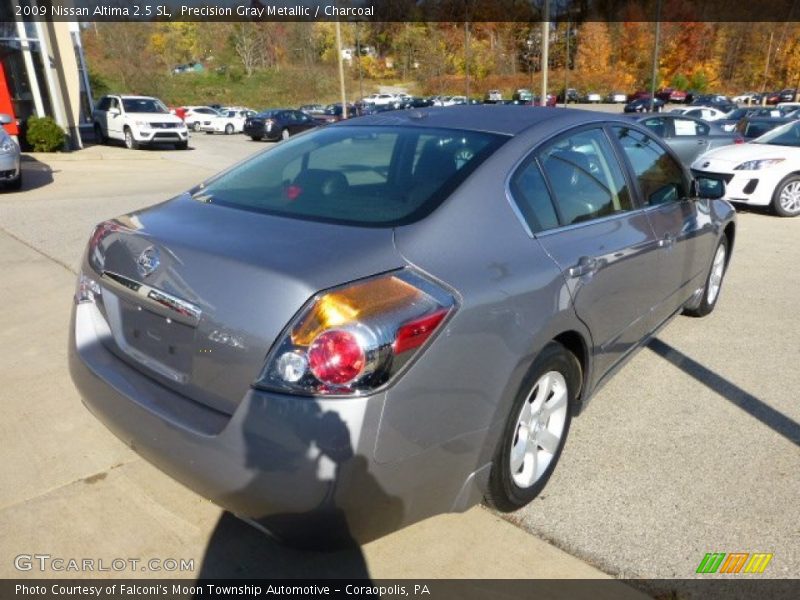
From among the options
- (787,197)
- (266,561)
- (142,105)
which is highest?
(142,105)

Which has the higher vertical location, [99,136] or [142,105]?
[142,105]

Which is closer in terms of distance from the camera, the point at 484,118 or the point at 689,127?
the point at 484,118

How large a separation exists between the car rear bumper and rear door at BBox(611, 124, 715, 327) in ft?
6.62

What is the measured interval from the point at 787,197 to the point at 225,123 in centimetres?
3034

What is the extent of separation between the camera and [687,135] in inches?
488

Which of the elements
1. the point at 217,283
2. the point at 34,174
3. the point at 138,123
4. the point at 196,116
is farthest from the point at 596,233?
the point at 196,116

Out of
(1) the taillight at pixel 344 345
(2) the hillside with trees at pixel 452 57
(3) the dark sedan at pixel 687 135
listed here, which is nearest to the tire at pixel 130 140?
(3) the dark sedan at pixel 687 135

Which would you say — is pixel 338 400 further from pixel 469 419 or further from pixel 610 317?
pixel 610 317

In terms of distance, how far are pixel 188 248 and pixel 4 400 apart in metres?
2.15

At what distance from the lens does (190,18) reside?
238 ft

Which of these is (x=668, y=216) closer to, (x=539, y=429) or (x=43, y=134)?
(x=539, y=429)

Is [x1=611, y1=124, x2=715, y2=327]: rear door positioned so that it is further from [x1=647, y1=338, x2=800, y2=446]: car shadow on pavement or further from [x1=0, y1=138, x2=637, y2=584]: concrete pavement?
[x1=0, y1=138, x2=637, y2=584]: concrete pavement

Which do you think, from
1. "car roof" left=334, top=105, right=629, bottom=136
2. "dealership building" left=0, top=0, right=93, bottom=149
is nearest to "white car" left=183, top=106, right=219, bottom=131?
"dealership building" left=0, top=0, right=93, bottom=149

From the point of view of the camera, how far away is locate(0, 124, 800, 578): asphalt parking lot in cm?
233
